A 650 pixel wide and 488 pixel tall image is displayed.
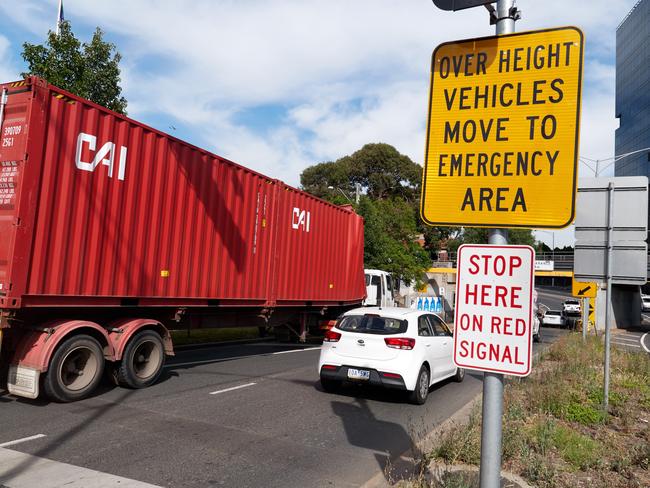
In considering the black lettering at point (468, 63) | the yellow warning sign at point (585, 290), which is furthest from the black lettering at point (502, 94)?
the yellow warning sign at point (585, 290)

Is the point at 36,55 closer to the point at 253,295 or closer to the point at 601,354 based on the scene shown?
the point at 253,295

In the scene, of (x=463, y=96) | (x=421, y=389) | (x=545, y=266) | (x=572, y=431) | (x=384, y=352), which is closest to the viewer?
(x=463, y=96)

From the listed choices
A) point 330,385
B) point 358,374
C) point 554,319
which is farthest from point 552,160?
point 554,319

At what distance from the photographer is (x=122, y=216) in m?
8.62

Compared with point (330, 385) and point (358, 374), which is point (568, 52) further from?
point (330, 385)

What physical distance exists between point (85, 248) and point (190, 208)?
2364 mm

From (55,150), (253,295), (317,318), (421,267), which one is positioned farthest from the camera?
(421,267)

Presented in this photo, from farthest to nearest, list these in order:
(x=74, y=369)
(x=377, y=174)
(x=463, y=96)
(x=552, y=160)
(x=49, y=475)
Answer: (x=377, y=174) → (x=74, y=369) → (x=49, y=475) → (x=463, y=96) → (x=552, y=160)

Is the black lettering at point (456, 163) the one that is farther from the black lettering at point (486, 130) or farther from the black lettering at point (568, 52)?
the black lettering at point (568, 52)

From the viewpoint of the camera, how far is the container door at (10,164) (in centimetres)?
709

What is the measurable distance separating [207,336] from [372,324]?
8975 millimetres

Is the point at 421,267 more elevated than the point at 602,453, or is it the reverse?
the point at 421,267

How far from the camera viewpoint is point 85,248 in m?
8.03

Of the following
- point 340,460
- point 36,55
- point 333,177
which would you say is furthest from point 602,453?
point 333,177
